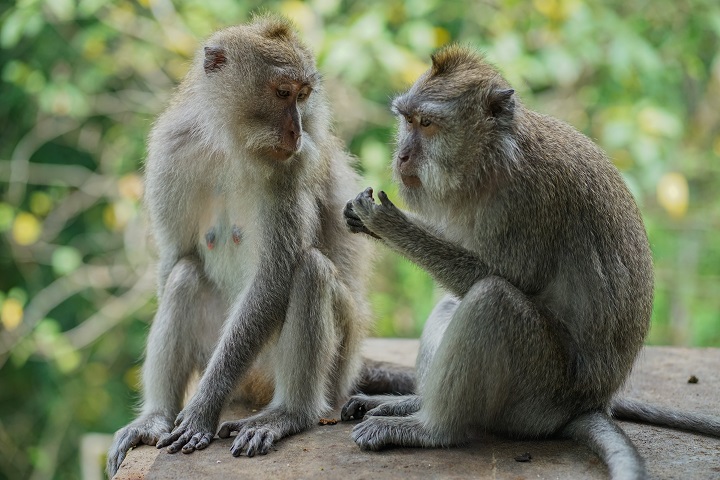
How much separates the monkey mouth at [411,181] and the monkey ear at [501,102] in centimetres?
58

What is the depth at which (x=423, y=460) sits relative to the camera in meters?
5.34

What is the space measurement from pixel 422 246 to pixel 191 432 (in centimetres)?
181

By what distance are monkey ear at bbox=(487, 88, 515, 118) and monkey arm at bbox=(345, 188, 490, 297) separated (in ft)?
2.67

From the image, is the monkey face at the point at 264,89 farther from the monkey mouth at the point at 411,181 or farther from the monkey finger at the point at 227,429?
the monkey finger at the point at 227,429

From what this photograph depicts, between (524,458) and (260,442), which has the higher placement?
(524,458)

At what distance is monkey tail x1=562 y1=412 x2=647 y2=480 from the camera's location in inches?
186

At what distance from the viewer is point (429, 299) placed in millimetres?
10984

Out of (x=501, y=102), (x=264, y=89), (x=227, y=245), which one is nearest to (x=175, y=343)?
(x=227, y=245)

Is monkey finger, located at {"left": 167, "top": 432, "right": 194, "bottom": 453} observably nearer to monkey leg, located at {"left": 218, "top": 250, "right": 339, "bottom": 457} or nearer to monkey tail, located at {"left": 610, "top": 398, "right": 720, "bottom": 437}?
monkey leg, located at {"left": 218, "top": 250, "right": 339, "bottom": 457}

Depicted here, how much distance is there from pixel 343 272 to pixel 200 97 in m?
1.55

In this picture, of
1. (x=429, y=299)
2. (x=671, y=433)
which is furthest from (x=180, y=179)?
(x=429, y=299)

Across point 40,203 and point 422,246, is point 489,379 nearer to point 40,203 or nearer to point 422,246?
point 422,246

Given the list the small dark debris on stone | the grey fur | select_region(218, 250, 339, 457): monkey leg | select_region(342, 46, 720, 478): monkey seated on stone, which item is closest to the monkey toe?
the grey fur

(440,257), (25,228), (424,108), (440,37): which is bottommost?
(25,228)
